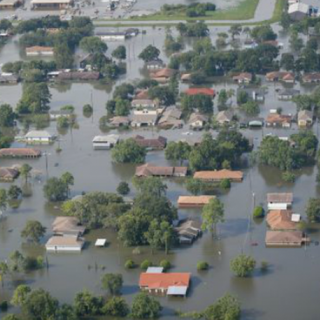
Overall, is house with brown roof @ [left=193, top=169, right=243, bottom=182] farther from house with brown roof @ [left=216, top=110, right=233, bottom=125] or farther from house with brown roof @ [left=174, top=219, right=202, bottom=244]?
house with brown roof @ [left=216, top=110, right=233, bottom=125]

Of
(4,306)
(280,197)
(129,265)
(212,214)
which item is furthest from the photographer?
(280,197)

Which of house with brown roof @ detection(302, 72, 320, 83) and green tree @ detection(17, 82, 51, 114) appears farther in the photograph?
house with brown roof @ detection(302, 72, 320, 83)

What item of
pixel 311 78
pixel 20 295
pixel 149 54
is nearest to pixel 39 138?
pixel 149 54

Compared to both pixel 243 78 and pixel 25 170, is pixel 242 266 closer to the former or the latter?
pixel 25 170

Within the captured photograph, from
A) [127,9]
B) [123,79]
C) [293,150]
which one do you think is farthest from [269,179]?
[127,9]

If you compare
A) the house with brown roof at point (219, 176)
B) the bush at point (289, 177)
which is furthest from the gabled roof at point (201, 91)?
the bush at point (289, 177)

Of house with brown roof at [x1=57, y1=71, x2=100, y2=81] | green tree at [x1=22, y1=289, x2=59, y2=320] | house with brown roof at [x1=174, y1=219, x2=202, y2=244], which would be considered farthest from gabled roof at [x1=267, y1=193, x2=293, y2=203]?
house with brown roof at [x1=57, y1=71, x2=100, y2=81]

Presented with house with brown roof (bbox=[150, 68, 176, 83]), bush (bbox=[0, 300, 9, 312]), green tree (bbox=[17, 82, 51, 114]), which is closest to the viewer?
bush (bbox=[0, 300, 9, 312])
